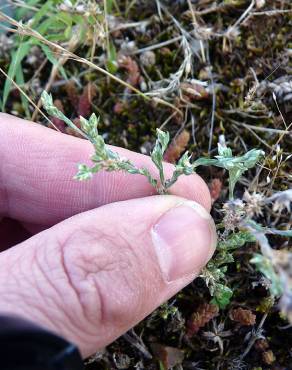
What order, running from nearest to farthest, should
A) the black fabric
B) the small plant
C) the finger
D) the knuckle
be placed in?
the black fabric < the small plant < the knuckle < the finger

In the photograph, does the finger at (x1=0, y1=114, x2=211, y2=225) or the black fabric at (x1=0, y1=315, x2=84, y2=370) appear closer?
the black fabric at (x1=0, y1=315, x2=84, y2=370)

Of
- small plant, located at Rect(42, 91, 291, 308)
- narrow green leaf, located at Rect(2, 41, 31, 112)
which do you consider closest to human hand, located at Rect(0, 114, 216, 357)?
small plant, located at Rect(42, 91, 291, 308)

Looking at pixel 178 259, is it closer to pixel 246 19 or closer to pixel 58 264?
pixel 58 264

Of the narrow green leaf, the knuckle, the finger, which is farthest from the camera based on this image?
the narrow green leaf

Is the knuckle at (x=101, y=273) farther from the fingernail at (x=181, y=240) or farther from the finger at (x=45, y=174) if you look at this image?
the finger at (x=45, y=174)

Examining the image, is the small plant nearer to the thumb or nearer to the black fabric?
the thumb

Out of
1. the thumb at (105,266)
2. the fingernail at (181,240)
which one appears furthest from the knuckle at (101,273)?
the fingernail at (181,240)

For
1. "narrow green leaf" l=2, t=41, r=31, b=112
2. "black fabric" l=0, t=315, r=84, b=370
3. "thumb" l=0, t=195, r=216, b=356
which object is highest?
"narrow green leaf" l=2, t=41, r=31, b=112
